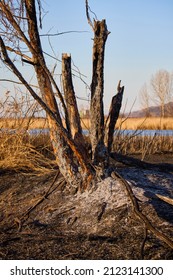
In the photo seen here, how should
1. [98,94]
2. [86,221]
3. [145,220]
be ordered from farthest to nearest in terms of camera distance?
1. [98,94]
2. [86,221]
3. [145,220]

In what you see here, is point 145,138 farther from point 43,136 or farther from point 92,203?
point 92,203

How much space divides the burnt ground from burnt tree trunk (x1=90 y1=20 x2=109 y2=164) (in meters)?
0.24

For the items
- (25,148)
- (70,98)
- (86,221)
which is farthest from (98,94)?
(25,148)

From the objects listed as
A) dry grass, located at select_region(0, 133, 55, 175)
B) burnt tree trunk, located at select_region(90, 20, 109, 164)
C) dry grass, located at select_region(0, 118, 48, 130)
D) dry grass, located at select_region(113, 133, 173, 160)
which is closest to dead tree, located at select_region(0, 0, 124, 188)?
burnt tree trunk, located at select_region(90, 20, 109, 164)

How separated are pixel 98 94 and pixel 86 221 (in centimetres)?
89

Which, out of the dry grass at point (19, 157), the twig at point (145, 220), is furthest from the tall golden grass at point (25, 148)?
the twig at point (145, 220)

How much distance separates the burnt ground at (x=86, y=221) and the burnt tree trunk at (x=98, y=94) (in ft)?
0.80

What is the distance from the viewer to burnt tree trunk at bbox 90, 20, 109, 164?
2.89 m

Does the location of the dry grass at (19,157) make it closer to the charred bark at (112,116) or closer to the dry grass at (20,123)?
the dry grass at (20,123)

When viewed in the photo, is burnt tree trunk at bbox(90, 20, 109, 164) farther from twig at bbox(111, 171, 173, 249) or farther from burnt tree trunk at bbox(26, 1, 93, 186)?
twig at bbox(111, 171, 173, 249)

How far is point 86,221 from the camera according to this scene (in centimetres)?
269

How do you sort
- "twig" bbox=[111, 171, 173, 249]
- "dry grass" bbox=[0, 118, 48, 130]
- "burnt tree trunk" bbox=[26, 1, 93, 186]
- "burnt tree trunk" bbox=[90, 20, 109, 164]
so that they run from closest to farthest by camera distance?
"twig" bbox=[111, 171, 173, 249] → "burnt tree trunk" bbox=[90, 20, 109, 164] → "burnt tree trunk" bbox=[26, 1, 93, 186] → "dry grass" bbox=[0, 118, 48, 130]

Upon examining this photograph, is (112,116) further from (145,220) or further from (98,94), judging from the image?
(145,220)
